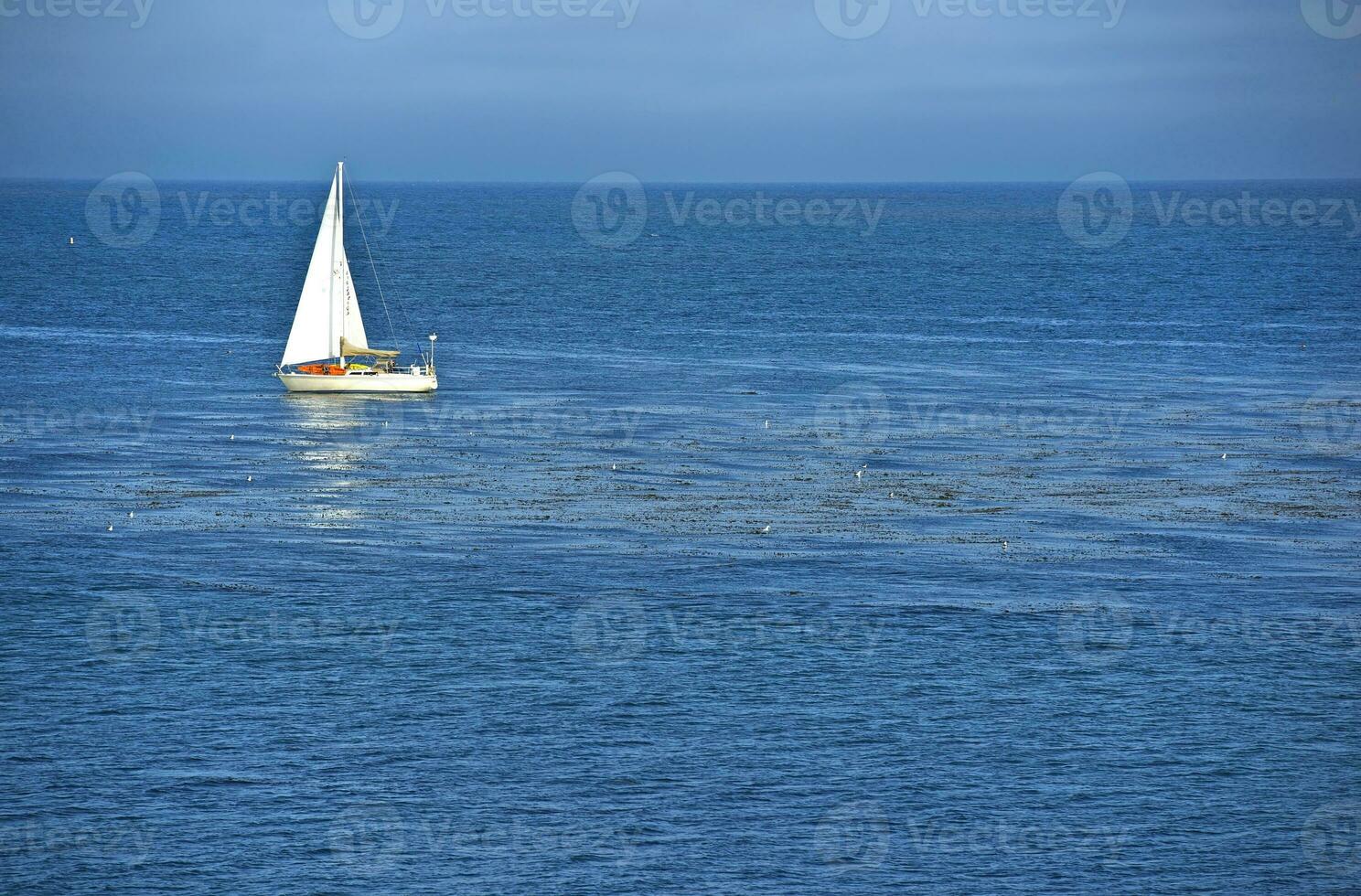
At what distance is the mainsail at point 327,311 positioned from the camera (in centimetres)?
12212

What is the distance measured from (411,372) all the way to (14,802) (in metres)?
73.0

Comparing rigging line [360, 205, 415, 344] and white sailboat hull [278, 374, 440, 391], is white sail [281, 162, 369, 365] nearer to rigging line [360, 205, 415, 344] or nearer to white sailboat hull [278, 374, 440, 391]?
white sailboat hull [278, 374, 440, 391]

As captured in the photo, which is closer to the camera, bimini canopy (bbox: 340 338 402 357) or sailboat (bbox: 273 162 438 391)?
sailboat (bbox: 273 162 438 391)

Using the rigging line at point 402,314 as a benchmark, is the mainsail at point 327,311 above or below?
below

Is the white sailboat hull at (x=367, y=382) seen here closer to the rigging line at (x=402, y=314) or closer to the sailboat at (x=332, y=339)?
the sailboat at (x=332, y=339)

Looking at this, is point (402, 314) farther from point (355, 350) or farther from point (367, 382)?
point (367, 382)

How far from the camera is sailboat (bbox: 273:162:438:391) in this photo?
398 feet

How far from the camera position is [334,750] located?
56500 millimetres

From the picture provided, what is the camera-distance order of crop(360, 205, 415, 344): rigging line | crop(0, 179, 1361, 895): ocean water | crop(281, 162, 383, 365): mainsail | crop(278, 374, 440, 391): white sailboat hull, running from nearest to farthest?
1. crop(0, 179, 1361, 895): ocean water
2. crop(278, 374, 440, 391): white sailboat hull
3. crop(281, 162, 383, 365): mainsail
4. crop(360, 205, 415, 344): rigging line

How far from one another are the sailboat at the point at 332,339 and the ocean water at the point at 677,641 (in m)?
2.16

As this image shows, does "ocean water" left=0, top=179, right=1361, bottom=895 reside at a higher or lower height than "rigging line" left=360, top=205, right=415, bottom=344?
lower

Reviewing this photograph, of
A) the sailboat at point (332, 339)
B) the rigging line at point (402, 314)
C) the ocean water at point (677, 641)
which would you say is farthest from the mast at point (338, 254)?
the rigging line at point (402, 314)

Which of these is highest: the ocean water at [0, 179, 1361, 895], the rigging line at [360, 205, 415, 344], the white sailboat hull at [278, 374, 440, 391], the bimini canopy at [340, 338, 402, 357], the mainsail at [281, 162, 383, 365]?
the rigging line at [360, 205, 415, 344]

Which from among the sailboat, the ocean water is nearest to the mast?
the sailboat
